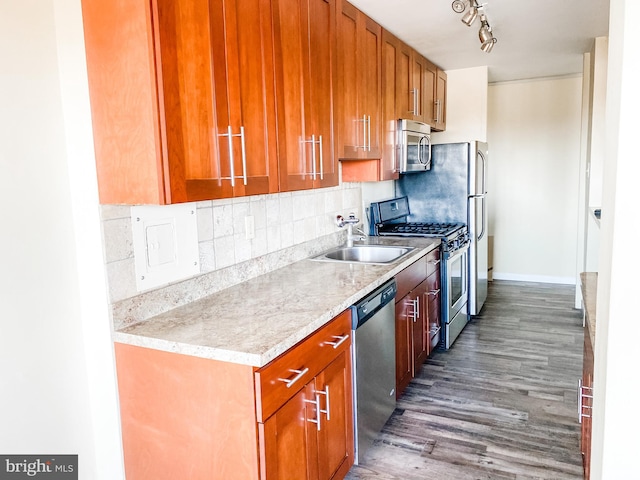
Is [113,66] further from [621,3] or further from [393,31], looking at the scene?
[393,31]

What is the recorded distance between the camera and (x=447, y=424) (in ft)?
8.84

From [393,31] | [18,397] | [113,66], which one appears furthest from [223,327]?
[393,31]

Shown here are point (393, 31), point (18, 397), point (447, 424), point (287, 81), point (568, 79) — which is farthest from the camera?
point (568, 79)

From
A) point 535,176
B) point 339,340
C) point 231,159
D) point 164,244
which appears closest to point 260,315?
point 339,340

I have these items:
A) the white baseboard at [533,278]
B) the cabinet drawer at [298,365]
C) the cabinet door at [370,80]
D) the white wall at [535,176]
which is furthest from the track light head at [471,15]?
the white baseboard at [533,278]

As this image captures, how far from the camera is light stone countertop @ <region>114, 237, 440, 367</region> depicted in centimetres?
152

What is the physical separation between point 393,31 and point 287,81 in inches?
64.4

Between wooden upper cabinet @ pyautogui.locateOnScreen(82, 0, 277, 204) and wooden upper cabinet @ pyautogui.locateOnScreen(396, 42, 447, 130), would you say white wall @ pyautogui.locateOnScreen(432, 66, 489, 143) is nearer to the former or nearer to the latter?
wooden upper cabinet @ pyautogui.locateOnScreen(396, 42, 447, 130)

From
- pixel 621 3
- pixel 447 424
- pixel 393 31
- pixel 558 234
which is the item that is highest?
pixel 393 31

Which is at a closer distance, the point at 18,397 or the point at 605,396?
the point at 605,396

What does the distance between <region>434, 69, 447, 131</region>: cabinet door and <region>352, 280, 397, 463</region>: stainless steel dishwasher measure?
2.54 m

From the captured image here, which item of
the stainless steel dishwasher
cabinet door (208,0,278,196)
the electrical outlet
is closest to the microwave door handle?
the stainless steel dishwasher

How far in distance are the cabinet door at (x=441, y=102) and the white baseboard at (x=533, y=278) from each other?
2.27m

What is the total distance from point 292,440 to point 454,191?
10.2ft
